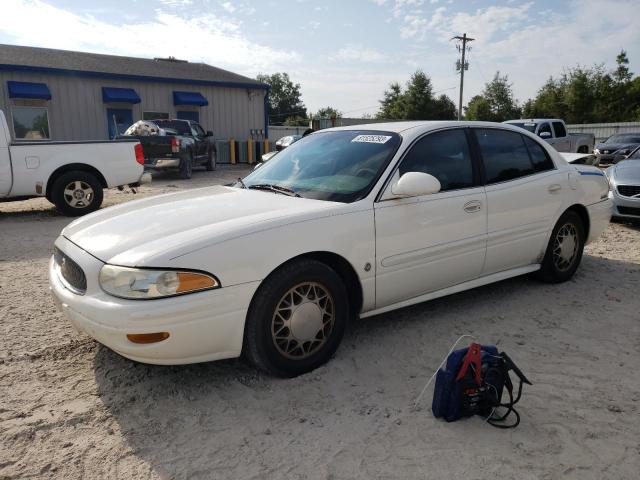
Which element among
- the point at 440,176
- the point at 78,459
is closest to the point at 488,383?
the point at 440,176

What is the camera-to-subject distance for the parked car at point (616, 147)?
18441 mm

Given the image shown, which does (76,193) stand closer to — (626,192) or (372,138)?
(372,138)

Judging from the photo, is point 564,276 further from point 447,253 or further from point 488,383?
point 488,383

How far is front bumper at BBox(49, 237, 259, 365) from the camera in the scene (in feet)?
8.68

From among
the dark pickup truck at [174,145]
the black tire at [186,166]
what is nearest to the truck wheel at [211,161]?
the dark pickup truck at [174,145]

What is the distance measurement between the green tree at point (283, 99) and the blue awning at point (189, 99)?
58766mm

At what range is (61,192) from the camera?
890 cm

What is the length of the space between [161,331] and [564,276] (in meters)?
3.95

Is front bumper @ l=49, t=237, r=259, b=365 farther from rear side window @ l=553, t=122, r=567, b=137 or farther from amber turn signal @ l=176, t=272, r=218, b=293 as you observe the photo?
rear side window @ l=553, t=122, r=567, b=137

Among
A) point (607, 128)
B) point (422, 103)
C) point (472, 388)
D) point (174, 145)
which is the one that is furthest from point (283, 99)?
point (472, 388)

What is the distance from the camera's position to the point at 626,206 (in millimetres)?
7820

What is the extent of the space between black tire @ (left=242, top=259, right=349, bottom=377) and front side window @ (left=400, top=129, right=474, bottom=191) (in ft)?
3.43

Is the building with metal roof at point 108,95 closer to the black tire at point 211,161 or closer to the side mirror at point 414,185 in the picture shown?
the black tire at point 211,161

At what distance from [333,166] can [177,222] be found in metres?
1.26
